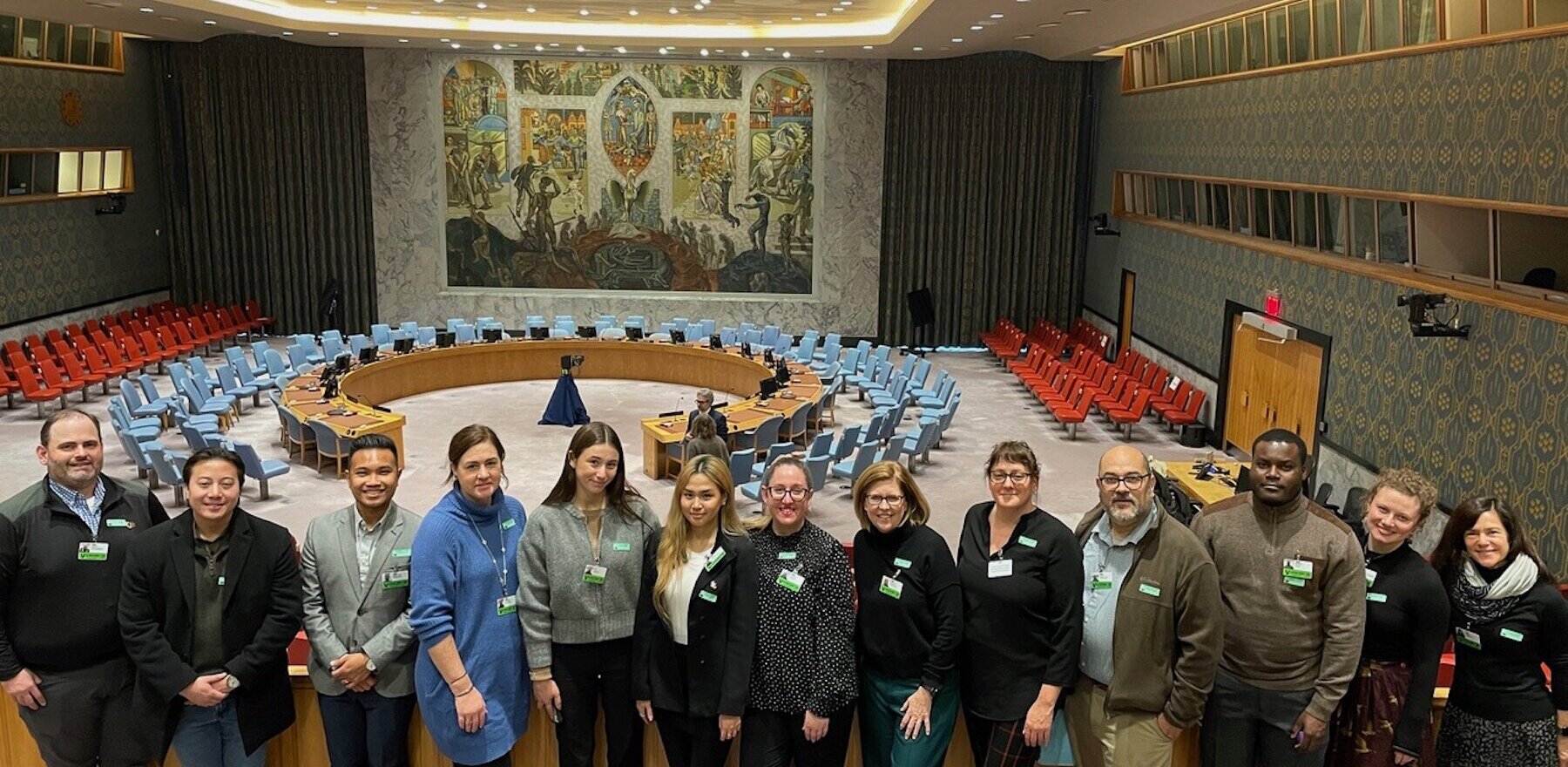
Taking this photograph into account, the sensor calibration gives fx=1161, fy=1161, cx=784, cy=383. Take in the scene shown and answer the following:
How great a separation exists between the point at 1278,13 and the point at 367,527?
1250cm

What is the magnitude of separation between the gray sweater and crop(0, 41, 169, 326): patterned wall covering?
1697 cm

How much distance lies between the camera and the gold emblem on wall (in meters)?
18.4

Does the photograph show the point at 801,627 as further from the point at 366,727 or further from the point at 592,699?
the point at 366,727

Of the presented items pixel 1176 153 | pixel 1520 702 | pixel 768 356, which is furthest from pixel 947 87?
pixel 1520 702

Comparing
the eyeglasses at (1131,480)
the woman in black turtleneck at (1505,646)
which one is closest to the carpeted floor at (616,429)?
the eyeglasses at (1131,480)

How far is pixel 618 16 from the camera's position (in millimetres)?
Answer: 18453

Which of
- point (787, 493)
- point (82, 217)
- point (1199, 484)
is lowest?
point (1199, 484)

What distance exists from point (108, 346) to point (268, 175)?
5.64m

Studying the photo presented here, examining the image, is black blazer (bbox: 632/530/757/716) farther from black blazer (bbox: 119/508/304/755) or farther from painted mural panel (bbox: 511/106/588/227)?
painted mural panel (bbox: 511/106/588/227)

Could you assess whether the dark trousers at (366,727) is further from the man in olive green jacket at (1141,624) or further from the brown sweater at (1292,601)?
the brown sweater at (1292,601)

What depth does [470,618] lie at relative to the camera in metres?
3.73

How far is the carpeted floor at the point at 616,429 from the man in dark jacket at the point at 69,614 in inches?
212

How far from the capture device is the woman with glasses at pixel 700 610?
144 inches

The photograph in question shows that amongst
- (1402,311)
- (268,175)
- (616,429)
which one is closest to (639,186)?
(268,175)
